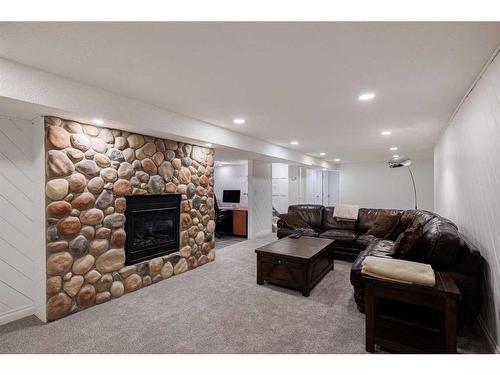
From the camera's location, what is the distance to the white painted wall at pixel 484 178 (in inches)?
70.2

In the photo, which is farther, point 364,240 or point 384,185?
point 384,185

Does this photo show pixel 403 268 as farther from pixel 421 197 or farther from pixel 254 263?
pixel 421 197

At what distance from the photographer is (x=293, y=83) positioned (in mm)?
2260

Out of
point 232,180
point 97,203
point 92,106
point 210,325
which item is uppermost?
point 92,106

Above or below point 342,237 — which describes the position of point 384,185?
above

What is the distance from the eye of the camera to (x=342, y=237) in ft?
14.2

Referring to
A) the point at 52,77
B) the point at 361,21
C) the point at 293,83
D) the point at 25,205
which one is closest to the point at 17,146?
the point at 25,205

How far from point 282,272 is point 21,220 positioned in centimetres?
286

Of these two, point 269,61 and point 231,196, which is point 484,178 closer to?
point 269,61


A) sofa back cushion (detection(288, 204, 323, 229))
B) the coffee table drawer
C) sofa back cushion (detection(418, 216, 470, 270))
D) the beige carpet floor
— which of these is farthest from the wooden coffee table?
sofa back cushion (detection(288, 204, 323, 229))

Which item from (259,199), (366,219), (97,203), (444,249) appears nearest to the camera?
(444,249)

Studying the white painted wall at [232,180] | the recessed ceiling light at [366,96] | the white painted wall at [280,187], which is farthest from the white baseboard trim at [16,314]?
the white painted wall at [280,187]

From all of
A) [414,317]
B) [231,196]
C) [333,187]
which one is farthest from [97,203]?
[333,187]
